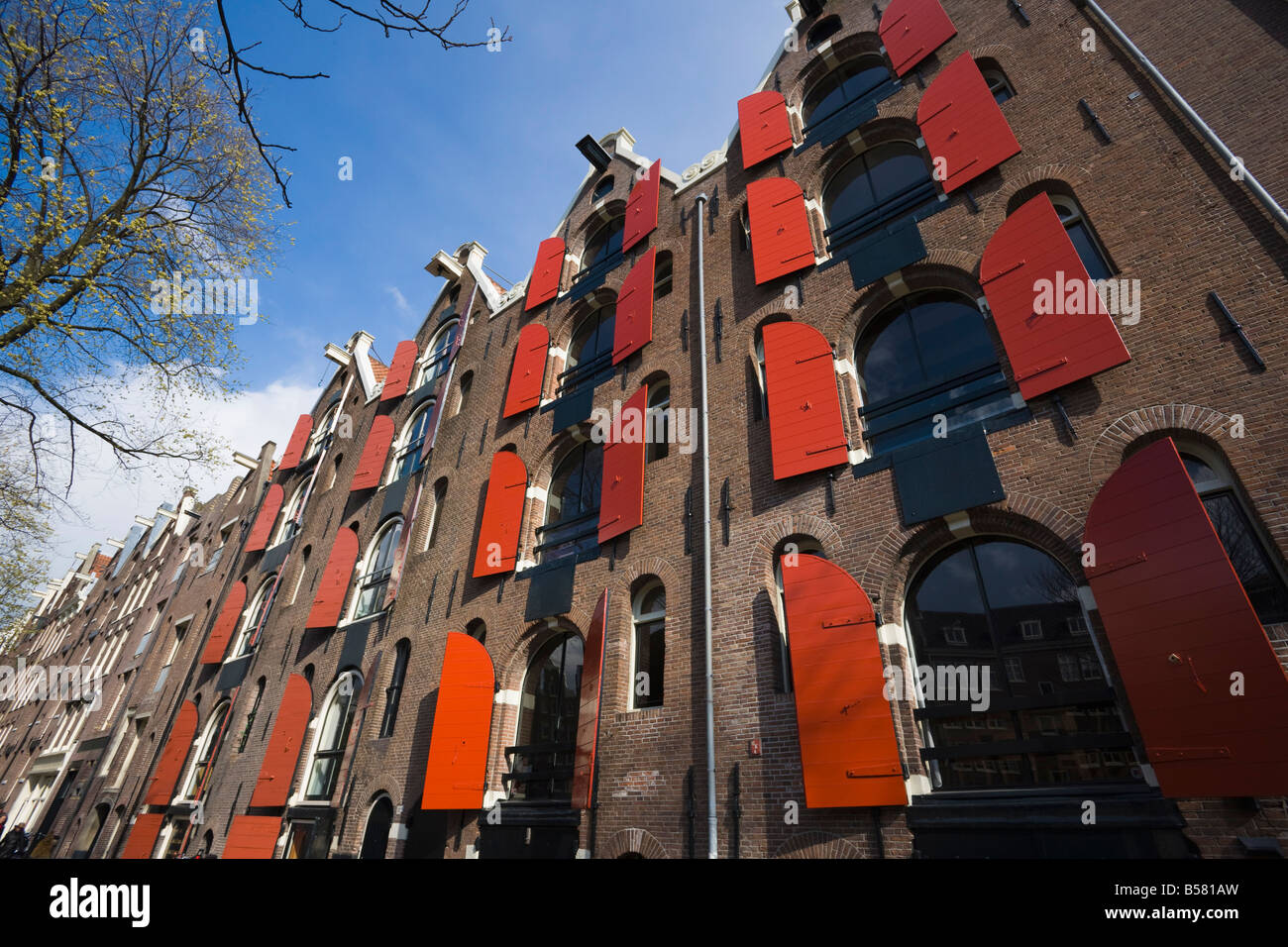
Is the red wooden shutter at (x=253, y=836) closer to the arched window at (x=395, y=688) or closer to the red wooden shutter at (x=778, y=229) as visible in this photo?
the arched window at (x=395, y=688)

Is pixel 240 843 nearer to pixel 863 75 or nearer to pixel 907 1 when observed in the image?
pixel 863 75

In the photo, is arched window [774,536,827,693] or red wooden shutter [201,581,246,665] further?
red wooden shutter [201,581,246,665]

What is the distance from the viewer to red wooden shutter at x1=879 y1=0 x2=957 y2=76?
1121 centimetres

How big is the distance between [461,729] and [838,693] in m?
7.10

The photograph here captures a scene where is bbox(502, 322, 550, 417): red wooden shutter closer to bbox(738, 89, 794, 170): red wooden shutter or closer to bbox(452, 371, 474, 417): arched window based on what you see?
bbox(452, 371, 474, 417): arched window

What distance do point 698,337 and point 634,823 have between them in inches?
335

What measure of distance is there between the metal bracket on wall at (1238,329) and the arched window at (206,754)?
79.6 feet

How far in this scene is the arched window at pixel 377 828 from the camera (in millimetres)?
12055

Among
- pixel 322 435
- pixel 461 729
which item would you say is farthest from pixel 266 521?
pixel 461 729

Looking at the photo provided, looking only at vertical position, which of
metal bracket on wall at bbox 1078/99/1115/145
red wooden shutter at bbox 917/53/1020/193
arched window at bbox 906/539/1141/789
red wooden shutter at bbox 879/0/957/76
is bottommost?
arched window at bbox 906/539/1141/789

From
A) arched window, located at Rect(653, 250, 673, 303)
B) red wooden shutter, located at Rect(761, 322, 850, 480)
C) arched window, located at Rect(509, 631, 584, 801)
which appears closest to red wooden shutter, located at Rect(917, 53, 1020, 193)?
red wooden shutter, located at Rect(761, 322, 850, 480)

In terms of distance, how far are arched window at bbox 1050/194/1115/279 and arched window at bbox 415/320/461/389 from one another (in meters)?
16.7

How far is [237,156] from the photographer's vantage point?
11.5 m
